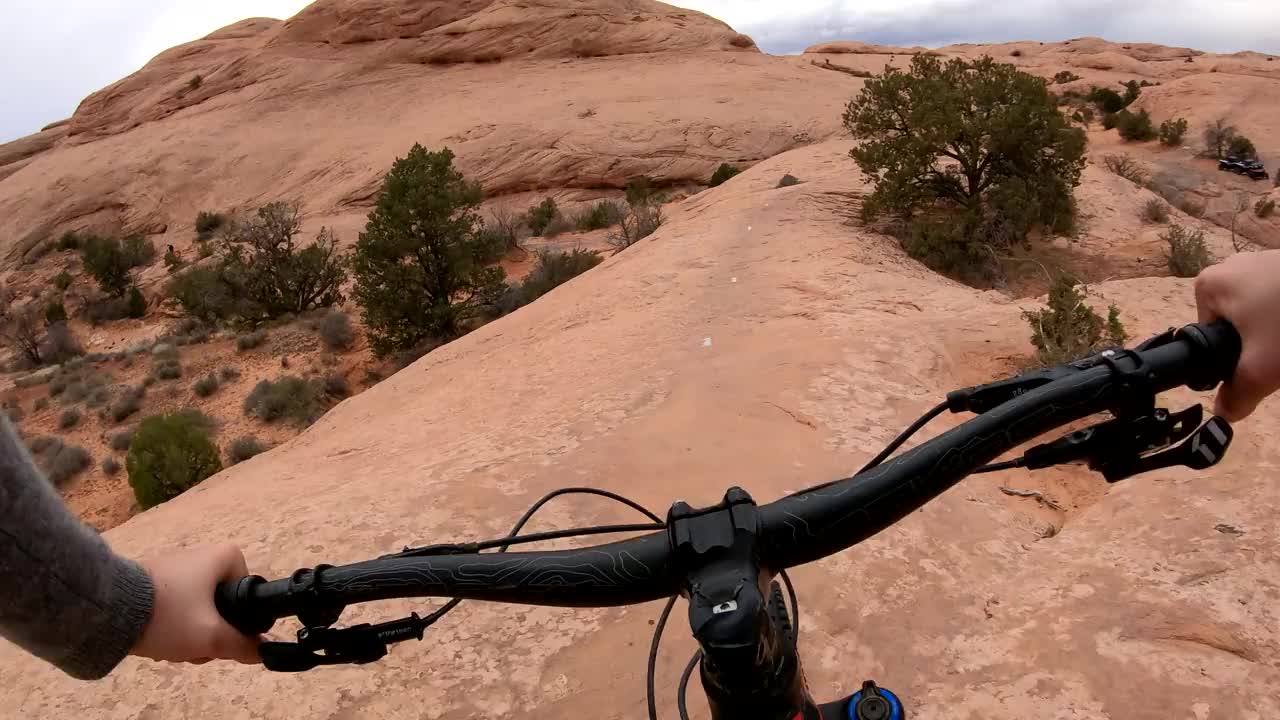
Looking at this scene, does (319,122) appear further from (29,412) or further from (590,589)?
(590,589)

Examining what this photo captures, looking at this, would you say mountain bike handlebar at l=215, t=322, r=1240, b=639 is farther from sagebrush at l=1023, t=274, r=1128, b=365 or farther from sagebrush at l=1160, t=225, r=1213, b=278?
sagebrush at l=1160, t=225, r=1213, b=278

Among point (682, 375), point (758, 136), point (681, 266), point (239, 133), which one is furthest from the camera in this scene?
point (239, 133)

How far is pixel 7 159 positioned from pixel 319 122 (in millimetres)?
18590

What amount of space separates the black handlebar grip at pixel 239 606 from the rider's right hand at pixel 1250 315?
1.48 meters

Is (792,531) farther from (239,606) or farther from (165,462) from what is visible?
(165,462)

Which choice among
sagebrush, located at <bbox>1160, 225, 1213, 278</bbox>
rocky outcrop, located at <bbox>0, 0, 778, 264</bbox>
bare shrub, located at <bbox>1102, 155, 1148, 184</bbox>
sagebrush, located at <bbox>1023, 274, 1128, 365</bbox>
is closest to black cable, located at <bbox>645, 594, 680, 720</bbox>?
sagebrush, located at <bbox>1023, 274, 1128, 365</bbox>

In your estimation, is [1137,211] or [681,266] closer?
[681,266]

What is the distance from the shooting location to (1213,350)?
1139mm

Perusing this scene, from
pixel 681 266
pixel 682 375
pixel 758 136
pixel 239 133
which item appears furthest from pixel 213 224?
pixel 682 375

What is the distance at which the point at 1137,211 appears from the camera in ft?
37.6

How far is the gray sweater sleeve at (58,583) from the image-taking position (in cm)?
79

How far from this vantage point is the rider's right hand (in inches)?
43.2

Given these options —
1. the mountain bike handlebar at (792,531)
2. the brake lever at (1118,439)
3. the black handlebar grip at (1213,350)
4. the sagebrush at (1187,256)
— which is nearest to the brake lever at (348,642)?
the mountain bike handlebar at (792,531)

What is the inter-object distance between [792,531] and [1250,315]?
78 centimetres
